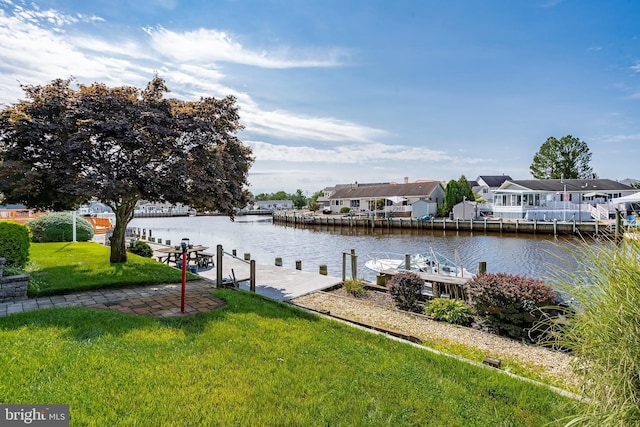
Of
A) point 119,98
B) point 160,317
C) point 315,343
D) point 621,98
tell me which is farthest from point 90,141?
point 621,98

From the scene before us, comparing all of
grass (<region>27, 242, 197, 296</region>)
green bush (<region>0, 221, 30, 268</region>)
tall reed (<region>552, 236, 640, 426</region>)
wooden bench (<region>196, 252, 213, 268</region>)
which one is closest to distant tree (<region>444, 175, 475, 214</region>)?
wooden bench (<region>196, 252, 213, 268</region>)

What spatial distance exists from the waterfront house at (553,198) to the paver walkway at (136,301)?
38177 millimetres

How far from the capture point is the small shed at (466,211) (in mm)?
40188

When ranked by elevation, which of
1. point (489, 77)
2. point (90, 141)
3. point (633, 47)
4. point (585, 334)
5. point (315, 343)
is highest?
point (489, 77)

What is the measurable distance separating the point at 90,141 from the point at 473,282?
10480 millimetres

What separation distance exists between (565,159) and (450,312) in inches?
2634

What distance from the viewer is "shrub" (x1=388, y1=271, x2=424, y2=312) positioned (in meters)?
8.84

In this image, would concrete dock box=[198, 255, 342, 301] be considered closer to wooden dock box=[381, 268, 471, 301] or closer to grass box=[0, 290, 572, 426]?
wooden dock box=[381, 268, 471, 301]

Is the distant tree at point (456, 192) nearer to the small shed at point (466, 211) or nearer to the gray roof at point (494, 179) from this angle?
the small shed at point (466, 211)

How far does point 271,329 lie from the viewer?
5508 mm

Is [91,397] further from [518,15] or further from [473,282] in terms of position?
[518,15]

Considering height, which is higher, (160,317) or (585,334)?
(585,334)

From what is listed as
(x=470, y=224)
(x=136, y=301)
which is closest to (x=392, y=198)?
(x=470, y=224)

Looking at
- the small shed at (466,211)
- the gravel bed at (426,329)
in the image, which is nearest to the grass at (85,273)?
the gravel bed at (426,329)
